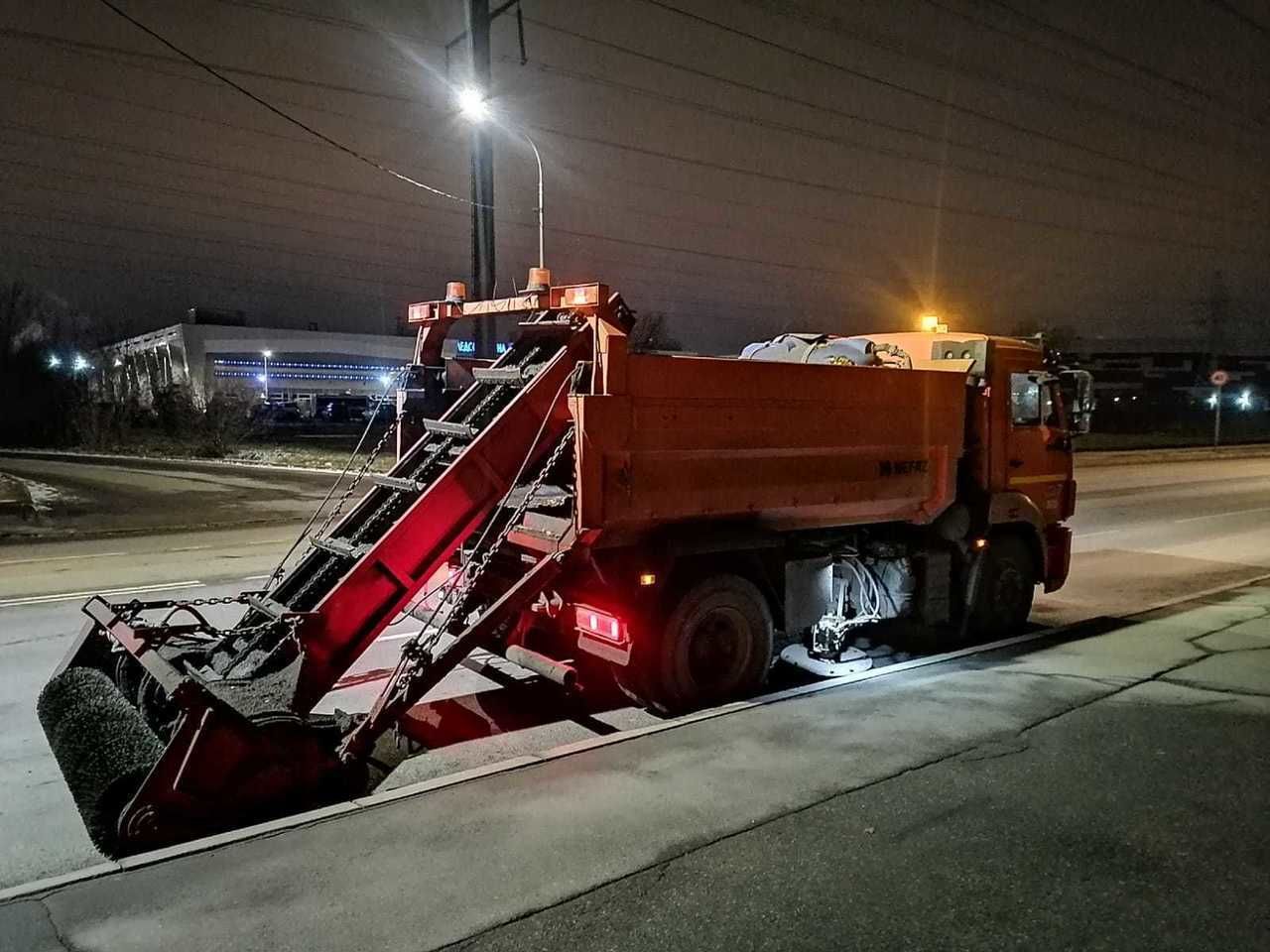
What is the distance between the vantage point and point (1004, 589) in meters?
8.73

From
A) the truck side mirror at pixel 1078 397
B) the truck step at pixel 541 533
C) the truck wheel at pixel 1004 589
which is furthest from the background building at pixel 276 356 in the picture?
the truck step at pixel 541 533

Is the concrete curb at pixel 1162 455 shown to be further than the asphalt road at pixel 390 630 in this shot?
→ Yes

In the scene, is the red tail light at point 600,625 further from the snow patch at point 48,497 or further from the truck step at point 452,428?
the snow patch at point 48,497

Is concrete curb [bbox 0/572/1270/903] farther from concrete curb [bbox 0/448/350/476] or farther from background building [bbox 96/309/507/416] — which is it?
background building [bbox 96/309/507/416]

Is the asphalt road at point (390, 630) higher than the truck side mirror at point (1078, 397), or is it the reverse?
the truck side mirror at point (1078, 397)

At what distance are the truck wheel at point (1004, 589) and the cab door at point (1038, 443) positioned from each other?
50cm

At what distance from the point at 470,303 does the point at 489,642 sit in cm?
257

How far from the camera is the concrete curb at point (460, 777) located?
4.05 m

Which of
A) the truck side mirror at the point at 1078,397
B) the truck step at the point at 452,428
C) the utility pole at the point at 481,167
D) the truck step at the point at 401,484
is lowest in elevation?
the truck step at the point at 401,484

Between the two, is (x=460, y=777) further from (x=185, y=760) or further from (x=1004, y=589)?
(x=1004, y=589)

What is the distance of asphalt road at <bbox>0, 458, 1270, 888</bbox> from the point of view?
5.30 m

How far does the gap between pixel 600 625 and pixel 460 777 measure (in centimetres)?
Answer: 145

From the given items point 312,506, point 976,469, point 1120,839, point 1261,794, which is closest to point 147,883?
point 1120,839

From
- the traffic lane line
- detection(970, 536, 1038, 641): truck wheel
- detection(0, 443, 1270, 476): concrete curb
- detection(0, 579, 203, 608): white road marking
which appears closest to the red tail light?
detection(970, 536, 1038, 641): truck wheel
